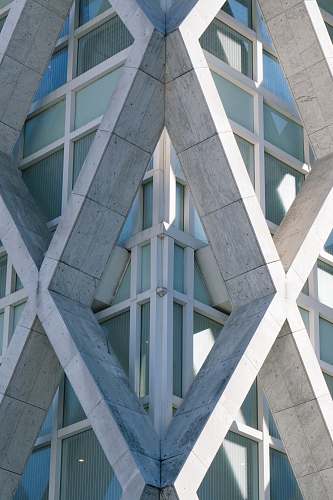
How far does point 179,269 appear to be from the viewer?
101ft

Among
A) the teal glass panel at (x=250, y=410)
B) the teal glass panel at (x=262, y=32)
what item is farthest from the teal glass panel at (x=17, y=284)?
the teal glass panel at (x=262, y=32)

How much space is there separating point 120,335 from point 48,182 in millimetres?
4934

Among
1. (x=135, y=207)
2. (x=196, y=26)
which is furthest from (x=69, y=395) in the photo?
(x=196, y=26)

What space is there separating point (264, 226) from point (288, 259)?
2.76ft

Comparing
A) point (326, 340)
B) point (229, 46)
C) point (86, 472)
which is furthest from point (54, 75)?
point (86, 472)

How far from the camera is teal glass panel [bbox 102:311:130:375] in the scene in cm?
3059

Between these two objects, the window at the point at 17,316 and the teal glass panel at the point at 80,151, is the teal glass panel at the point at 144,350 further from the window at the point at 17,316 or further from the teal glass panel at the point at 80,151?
the teal glass panel at the point at 80,151

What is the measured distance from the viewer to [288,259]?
29.8 metres

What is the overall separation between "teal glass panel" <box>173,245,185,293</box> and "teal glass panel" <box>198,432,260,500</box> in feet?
10.3

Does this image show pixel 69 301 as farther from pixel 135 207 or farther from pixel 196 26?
pixel 196 26

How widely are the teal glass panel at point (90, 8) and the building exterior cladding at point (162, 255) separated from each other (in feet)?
0.11

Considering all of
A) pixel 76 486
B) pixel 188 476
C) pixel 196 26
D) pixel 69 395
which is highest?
pixel 196 26

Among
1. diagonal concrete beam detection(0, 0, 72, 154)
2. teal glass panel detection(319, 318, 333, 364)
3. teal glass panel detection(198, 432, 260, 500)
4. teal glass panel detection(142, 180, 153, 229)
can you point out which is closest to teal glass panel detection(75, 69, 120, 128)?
diagonal concrete beam detection(0, 0, 72, 154)

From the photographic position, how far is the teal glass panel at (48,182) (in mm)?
33781
